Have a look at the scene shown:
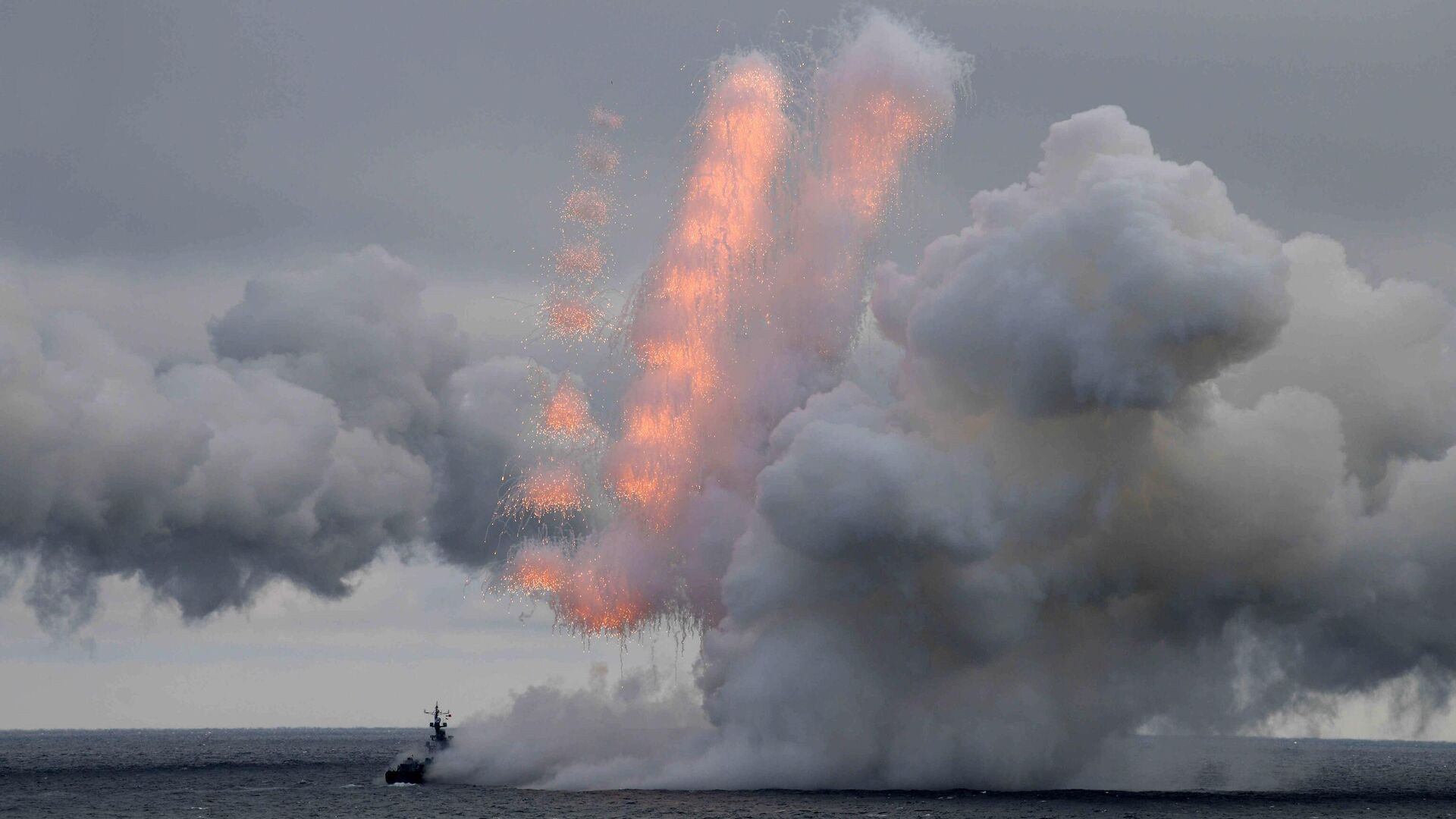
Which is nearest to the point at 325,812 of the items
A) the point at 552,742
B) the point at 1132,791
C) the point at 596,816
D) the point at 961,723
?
the point at 552,742

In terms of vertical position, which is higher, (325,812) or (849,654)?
(849,654)

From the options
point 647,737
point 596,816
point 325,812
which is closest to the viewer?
point 596,816

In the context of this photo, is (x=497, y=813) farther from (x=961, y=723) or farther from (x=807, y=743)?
(x=961, y=723)

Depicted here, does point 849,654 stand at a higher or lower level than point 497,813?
higher

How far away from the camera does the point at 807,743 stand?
114188 mm

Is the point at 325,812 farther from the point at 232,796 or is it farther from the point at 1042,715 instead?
the point at 1042,715

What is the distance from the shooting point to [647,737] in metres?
137

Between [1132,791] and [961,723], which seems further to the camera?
[1132,791]

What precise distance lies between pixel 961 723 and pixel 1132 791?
129 ft

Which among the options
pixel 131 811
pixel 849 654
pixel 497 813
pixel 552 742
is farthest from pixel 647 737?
pixel 131 811

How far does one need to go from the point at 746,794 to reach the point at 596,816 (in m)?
29.6

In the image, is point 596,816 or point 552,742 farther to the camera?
point 552,742

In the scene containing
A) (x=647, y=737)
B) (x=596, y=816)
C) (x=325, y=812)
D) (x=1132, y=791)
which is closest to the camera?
(x=596, y=816)

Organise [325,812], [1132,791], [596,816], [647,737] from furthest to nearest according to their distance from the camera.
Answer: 1. [1132,791]
2. [647,737]
3. [325,812]
4. [596,816]
